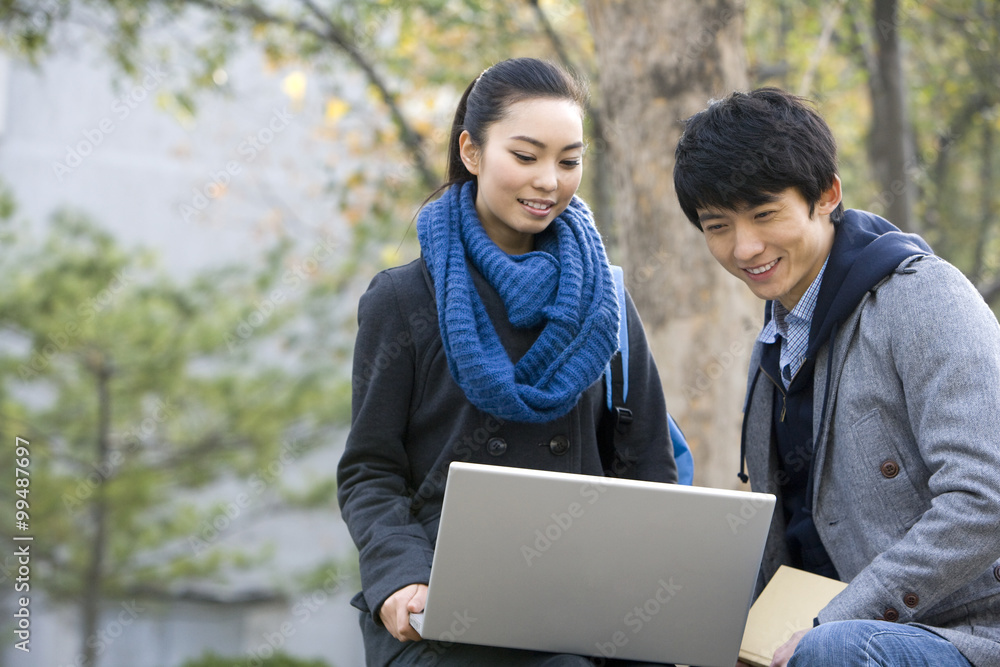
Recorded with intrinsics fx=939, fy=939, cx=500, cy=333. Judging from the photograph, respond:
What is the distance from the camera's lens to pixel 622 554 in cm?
150

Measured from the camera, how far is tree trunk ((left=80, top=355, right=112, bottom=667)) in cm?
623

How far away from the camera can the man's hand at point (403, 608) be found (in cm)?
168

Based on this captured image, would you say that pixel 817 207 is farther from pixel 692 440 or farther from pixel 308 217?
pixel 308 217

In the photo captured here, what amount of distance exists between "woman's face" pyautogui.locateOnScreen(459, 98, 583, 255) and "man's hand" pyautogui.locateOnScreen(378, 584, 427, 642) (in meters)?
0.76

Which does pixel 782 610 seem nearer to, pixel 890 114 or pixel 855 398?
pixel 855 398

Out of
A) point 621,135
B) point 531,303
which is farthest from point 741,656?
point 621,135

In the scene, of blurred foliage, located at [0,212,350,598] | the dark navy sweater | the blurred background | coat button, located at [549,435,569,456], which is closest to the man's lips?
the dark navy sweater

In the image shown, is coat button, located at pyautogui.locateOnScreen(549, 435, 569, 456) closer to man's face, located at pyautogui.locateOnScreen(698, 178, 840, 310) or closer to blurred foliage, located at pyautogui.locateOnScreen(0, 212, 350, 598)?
man's face, located at pyautogui.locateOnScreen(698, 178, 840, 310)

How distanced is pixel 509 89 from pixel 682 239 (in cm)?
169

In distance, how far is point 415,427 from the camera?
6.33 feet

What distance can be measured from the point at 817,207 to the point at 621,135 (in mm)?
1848

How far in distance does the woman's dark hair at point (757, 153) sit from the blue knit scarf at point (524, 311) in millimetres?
281

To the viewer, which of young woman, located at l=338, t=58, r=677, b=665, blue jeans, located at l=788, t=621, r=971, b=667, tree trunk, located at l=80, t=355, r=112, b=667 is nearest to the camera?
blue jeans, located at l=788, t=621, r=971, b=667

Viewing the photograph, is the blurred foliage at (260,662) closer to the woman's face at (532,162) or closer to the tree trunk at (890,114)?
the tree trunk at (890,114)
